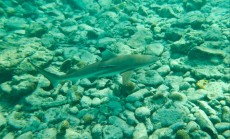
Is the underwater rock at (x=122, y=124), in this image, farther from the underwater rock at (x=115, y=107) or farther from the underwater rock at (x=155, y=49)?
the underwater rock at (x=155, y=49)

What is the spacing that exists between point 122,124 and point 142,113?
1.67ft

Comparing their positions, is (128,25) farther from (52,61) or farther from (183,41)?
(52,61)

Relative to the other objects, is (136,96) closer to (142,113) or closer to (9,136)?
(142,113)

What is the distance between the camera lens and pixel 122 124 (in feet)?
17.1

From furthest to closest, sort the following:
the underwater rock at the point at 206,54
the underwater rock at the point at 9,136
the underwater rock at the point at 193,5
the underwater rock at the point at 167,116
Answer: the underwater rock at the point at 193,5, the underwater rock at the point at 206,54, the underwater rock at the point at 9,136, the underwater rock at the point at 167,116

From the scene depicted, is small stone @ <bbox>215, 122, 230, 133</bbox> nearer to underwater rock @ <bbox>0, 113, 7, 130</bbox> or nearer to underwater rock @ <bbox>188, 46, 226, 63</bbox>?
underwater rock @ <bbox>188, 46, 226, 63</bbox>

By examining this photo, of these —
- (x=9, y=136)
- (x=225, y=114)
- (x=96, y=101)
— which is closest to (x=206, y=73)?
(x=225, y=114)

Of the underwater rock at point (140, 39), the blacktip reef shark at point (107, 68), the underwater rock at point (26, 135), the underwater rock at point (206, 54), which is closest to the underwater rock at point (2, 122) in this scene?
the underwater rock at point (26, 135)

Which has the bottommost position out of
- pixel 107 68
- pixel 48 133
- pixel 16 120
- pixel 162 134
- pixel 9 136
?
pixel 9 136

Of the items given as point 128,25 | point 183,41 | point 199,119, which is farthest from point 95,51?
point 199,119

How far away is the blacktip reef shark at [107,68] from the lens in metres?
5.37

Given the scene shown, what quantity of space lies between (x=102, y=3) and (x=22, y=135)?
25.9ft

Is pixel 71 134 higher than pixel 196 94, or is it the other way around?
pixel 196 94

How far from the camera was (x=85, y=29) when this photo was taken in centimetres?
930
